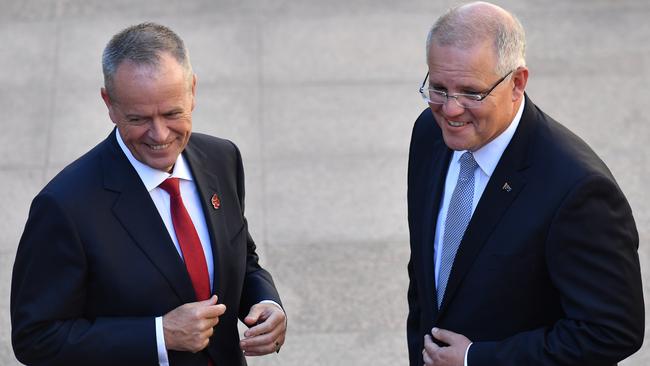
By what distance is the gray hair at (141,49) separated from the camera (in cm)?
336

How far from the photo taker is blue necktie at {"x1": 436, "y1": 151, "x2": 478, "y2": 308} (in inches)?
146

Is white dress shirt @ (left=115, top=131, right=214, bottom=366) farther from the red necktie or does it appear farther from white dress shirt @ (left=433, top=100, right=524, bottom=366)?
white dress shirt @ (left=433, top=100, right=524, bottom=366)

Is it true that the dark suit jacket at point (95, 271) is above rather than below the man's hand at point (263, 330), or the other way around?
above

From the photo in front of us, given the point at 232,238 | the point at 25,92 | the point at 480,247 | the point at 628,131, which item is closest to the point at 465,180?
the point at 480,247

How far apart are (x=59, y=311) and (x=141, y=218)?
1.32ft

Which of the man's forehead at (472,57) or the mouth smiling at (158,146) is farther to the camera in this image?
the mouth smiling at (158,146)

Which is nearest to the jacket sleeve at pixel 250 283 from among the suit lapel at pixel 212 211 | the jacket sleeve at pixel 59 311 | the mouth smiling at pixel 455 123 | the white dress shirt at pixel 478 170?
the suit lapel at pixel 212 211

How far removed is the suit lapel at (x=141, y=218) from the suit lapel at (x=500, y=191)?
3.20 ft

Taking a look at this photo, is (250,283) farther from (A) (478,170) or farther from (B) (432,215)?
(A) (478,170)

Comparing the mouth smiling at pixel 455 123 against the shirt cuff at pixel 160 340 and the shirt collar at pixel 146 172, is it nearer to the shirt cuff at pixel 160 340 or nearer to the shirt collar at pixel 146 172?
the shirt collar at pixel 146 172


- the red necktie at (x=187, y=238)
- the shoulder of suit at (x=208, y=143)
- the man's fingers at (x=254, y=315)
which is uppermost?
the shoulder of suit at (x=208, y=143)

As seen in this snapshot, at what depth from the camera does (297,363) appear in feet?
→ 18.7

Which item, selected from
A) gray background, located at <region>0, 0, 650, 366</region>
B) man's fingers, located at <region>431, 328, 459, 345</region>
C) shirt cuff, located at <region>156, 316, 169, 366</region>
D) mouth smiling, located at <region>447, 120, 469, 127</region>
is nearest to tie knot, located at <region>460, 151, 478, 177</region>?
mouth smiling, located at <region>447, 120, 469, 127</region>

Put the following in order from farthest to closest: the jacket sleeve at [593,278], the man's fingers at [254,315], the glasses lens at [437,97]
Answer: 1. the man's fingers at [254,315]
2. the glasses lens at [437,97]
3. the jacket sleeve at [593,278]
